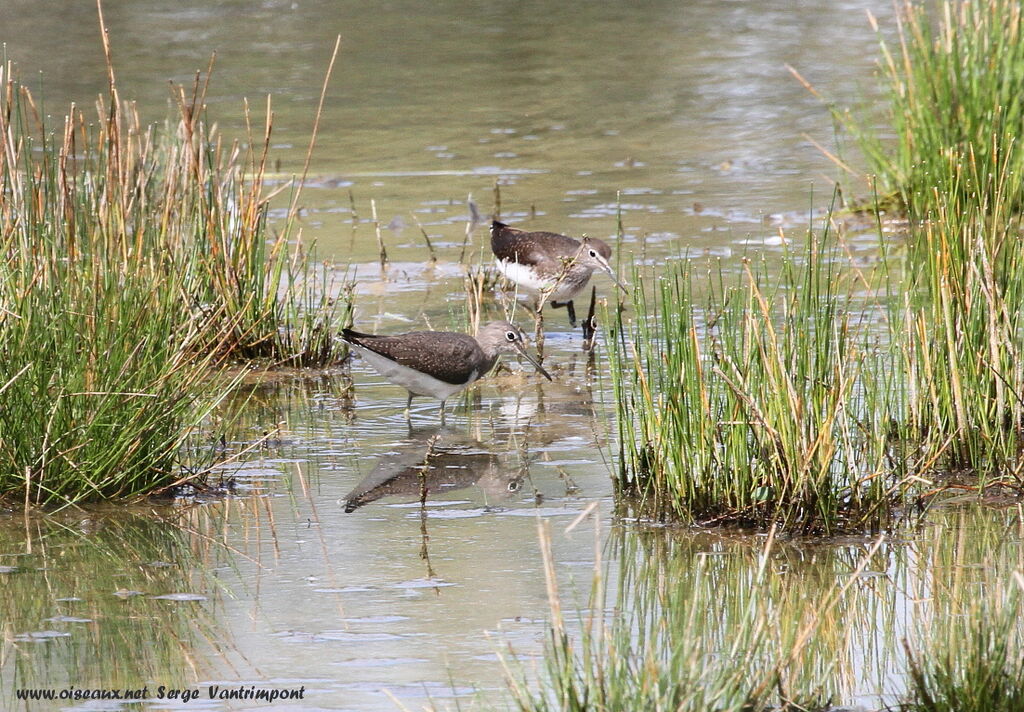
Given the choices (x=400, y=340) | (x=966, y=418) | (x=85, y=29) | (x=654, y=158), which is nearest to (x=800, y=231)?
(x=654, y=158)

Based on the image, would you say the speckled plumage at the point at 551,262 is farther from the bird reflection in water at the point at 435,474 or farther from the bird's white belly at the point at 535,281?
the bird reflection in water at the point at 435,474

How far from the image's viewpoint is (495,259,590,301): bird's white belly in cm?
935

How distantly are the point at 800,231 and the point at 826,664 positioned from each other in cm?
698

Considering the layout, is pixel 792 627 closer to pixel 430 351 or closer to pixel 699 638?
pixel 699 638

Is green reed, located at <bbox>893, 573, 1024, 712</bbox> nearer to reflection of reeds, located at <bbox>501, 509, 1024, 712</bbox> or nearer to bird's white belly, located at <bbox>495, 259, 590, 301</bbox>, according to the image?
reflection of reeds, located at <bbox>501, 509, 1024, 712</bbox>

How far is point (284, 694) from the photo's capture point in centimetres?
436

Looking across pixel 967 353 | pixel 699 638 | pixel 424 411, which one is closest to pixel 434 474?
pixel 424 411

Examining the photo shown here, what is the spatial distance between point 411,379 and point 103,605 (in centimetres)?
276

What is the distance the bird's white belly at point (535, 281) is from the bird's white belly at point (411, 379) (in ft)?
5.61

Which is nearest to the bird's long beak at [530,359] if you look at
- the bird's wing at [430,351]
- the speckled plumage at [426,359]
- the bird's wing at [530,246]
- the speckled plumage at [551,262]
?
the speckled plumage at [426,359]

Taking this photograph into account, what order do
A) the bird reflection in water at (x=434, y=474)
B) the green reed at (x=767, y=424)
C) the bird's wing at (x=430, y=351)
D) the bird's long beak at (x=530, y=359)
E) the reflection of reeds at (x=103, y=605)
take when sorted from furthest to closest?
the bird's long beak at (x=530, y=359), the bird's wing at (x=430, y=351), the bird reflection in water at (x=434, y=474), the green reed at (x=767, y=424), the reflection of reeds at (x=103, y=605)

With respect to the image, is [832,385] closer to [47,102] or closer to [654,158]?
[654,158]

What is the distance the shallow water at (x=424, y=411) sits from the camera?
4.75 m

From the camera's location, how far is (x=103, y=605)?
5.07 m
